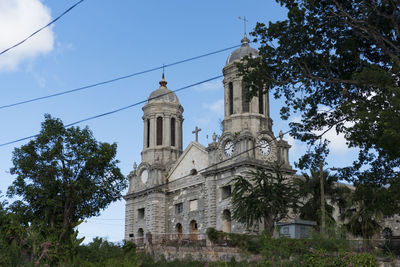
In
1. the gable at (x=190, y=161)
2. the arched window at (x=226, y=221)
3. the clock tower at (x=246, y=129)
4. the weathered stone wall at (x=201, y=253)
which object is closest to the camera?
the weathered stone wall at (x=201, y=253)

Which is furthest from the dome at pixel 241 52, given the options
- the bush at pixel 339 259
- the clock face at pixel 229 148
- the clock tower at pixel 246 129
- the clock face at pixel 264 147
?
the bush at pixel 339 259

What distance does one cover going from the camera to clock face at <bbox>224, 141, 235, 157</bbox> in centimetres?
4266

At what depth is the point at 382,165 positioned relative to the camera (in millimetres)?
22141

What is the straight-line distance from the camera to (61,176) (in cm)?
3459

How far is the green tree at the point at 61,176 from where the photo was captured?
34000 mm

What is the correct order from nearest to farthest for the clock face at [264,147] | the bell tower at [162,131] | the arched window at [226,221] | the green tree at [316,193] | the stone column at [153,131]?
the green tree at [316,193] < the arched window at [226,221] < the clock face at [264,147] < the bell tower at [162,131] < the stone column at [153,131]

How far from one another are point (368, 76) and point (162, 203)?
3275 cm

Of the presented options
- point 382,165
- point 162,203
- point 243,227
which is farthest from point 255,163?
point 382,165

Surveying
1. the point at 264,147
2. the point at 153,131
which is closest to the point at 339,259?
the point at 264,147

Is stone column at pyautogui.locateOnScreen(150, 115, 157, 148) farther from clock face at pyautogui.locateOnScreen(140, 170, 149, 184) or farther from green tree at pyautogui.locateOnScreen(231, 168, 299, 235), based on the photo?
green tree at pyautogui.locateOnScreen(231, 168, 299, 235)

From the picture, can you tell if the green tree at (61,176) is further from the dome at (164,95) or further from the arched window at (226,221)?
the dome at (164,95)

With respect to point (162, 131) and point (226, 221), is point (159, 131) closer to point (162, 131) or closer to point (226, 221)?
point (162, 131)

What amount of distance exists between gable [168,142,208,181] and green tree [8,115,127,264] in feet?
39.9

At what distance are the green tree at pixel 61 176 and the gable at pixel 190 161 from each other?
39.9 ft
